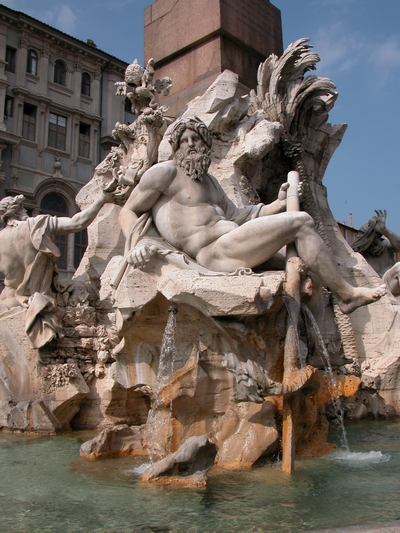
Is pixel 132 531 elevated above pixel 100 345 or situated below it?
below

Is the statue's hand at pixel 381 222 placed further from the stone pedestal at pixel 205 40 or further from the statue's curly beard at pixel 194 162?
the statue's curly beard at pixel 194 162

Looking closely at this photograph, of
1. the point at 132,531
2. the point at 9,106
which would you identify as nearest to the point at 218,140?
the point at 132,531

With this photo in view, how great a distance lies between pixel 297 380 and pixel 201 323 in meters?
0.93

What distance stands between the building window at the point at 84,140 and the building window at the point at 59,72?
2204mm

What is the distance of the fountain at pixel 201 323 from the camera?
167 inches

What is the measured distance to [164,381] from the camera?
463cm

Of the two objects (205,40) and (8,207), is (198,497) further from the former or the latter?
(205,40)

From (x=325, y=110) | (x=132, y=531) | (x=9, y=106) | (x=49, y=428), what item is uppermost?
(x=9, y=106)

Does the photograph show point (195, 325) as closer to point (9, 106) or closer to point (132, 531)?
point (132, 531)

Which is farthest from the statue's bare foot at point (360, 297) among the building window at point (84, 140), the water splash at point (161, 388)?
the building window at point (84, 140)

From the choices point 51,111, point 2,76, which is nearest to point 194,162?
point 2,76

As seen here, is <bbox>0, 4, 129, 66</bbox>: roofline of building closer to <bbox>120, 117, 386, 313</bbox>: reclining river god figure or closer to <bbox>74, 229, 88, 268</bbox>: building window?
<bbox>74, 229, 88, 268</bbox>: building window

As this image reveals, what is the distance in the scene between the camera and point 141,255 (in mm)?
4488

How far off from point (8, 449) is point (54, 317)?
5.95 feet
